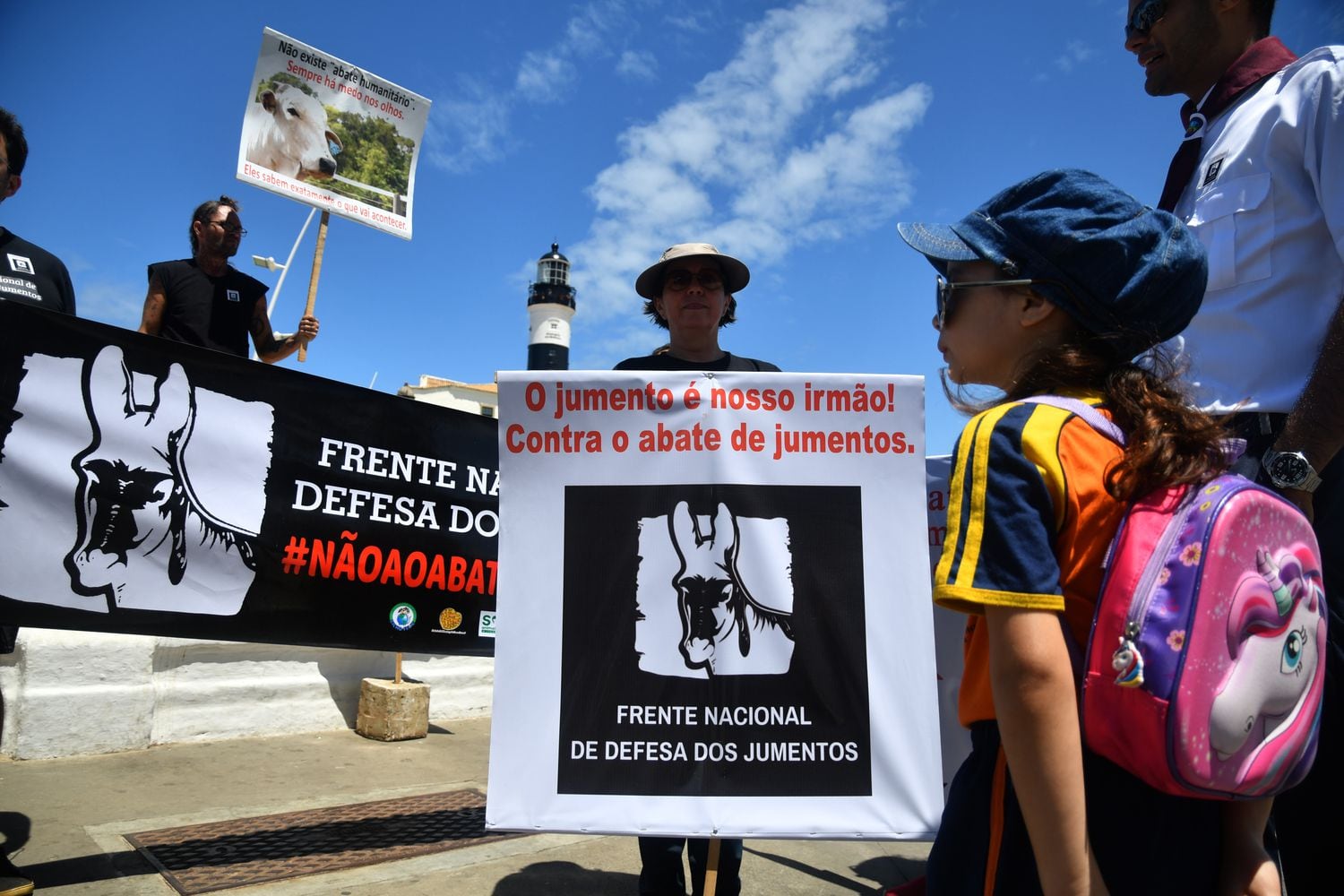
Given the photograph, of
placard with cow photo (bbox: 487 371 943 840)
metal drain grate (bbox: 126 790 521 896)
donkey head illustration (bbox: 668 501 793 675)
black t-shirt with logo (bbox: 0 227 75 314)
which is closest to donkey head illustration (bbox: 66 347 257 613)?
black t-shirt with logo (bbox: 0 227 75 314)

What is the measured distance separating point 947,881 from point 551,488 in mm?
1399

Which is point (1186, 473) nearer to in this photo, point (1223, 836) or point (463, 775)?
point (1223, 836)

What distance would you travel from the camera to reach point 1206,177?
1.87 m

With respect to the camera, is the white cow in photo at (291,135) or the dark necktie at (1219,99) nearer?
the dark necktie at (1219,99)

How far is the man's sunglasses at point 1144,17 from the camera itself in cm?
200

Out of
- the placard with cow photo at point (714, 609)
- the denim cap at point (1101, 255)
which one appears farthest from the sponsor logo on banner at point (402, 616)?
the denim cap at point (1101, 255)

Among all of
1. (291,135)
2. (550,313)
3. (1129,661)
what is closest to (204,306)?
(291,135)

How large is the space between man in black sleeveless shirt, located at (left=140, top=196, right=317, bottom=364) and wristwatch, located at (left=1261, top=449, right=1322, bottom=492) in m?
3.89

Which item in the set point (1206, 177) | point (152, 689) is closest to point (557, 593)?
point (1206, 177)

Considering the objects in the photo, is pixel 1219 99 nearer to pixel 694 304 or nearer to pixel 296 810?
pixel 694 304

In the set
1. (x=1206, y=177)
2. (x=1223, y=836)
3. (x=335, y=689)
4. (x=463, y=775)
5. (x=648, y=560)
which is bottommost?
(x=463, y=775)

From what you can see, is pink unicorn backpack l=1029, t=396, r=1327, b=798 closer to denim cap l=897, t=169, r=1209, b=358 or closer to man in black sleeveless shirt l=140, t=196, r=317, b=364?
denim cap l=897, t=169, r=1209, b=358

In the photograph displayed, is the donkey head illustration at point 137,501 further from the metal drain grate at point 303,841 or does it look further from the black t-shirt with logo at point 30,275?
the metal drain grate at point 303,841

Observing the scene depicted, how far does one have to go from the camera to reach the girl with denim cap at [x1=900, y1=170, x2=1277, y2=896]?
3.23 ft
